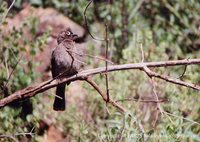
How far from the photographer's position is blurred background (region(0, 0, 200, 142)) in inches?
219

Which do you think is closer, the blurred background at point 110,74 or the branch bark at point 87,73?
the branch bark at point 87,73

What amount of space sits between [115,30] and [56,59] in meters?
3.59

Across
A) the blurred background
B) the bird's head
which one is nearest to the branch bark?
the blurred background

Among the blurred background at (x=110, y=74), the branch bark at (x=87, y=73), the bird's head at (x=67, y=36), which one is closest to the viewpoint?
the branch bark at (x=87, y=73)

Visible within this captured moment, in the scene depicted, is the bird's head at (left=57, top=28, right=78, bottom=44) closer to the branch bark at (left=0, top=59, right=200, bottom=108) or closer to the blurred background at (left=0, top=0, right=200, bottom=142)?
the blurred background at (left=0, top=0, right=200, bottom=142)

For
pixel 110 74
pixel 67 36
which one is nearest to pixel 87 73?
pixel 67 36

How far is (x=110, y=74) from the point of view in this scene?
7473 millimetres

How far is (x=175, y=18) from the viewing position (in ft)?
32.5

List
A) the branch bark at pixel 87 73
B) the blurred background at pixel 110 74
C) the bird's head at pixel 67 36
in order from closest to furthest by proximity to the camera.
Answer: the branch bark at pixel 87 73 → the blurred background at pixel 110 74 → the bird's head at pixel 67 36

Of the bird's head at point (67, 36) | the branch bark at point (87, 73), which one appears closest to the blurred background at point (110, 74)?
the bird's head at point (67, 36)

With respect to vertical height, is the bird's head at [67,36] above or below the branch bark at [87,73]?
above

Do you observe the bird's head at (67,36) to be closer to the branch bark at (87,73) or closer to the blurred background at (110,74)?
the blurred background at (110,74)

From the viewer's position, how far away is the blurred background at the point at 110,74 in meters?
5.57

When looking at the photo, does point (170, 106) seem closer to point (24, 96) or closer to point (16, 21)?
point (24, 96)
